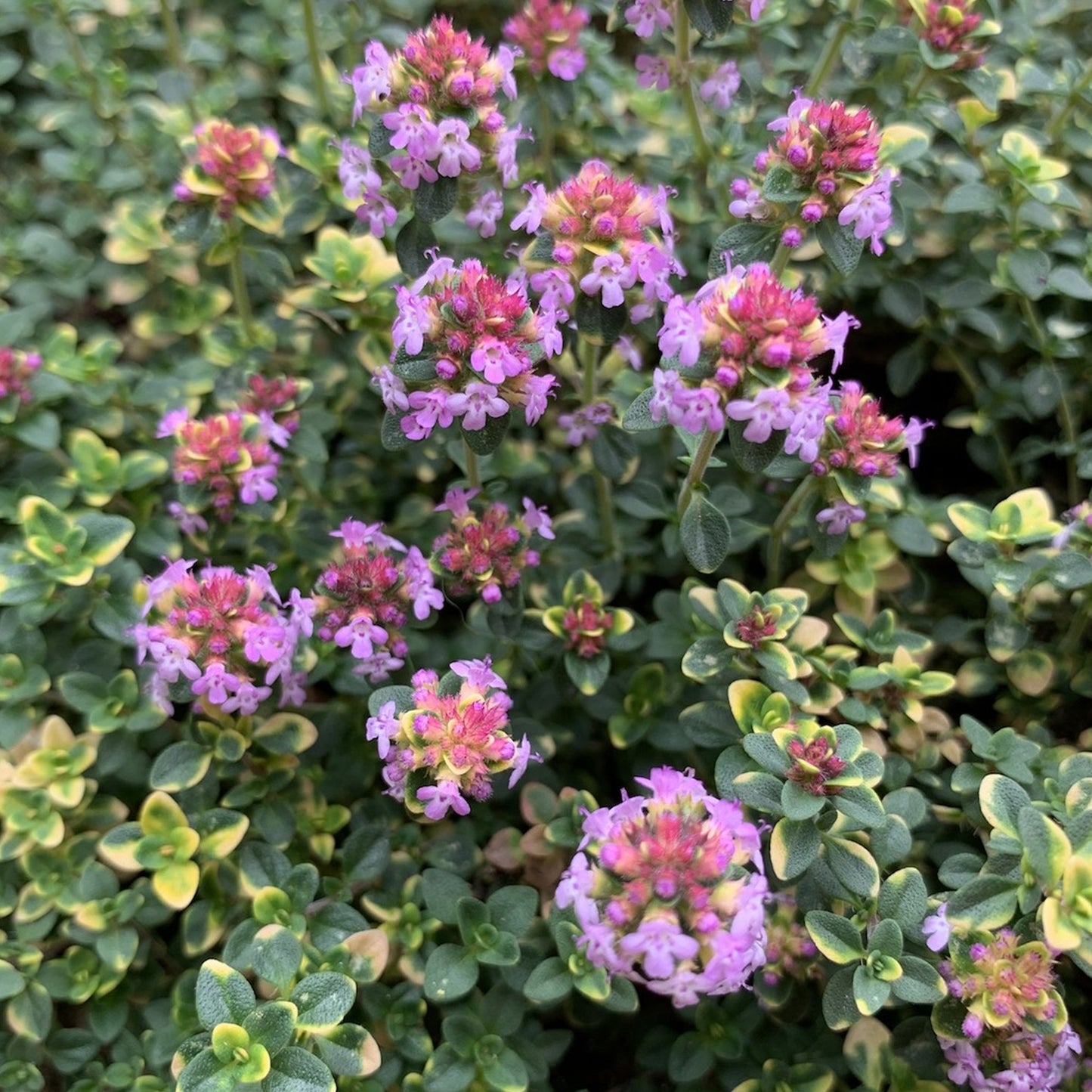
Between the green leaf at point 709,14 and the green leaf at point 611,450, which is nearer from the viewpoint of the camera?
the green leaf at point 709,14

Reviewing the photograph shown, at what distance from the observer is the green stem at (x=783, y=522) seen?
7.20ft

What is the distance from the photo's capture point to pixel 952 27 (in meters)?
2.35

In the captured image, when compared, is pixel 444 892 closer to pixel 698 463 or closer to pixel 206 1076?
pixel 206 1076

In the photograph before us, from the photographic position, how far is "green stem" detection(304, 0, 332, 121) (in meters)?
2.66

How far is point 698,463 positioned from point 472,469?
0.52 meters

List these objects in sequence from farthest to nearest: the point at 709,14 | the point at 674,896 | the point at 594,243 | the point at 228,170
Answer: the point at 228,170, the point at 709,14, the point at 594,243, the point at 674,896

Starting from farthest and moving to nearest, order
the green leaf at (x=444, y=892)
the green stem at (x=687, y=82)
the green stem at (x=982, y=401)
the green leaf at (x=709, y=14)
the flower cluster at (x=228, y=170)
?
the green stem at (x=982, y=401), the flower cluster at (x=228, y=170), the green stem at (x=687, y=82), the green leaf at (x=709, y=14), the green leaf at (x=444, y=892)

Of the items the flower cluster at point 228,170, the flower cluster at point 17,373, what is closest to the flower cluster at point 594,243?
the flower cluster at point 228,170

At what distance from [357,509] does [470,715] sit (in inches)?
45.4

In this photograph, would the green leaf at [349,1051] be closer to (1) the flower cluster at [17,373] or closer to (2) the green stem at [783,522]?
(2) the green stem at [783,522]

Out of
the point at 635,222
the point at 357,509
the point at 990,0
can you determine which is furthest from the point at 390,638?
the point at 990,0

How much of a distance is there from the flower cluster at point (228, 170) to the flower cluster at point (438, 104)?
1.60 feet

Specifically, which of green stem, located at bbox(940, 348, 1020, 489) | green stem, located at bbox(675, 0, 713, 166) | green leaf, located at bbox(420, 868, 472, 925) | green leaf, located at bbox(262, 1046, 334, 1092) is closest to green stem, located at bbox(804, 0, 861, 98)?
green stem, located at bbox(675, 0, 713, 166)

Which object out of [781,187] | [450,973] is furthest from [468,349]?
[450,973]
